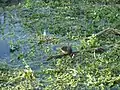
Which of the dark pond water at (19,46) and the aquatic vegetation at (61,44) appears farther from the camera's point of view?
the dark pond water at (19,46)

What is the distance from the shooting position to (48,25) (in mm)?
8891

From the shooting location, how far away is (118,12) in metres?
9.64

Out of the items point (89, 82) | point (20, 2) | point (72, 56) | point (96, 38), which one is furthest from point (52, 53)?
point (20, 2)

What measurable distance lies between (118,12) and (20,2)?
129 inches

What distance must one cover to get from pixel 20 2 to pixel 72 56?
519 cm

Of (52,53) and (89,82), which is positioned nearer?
(89,82)

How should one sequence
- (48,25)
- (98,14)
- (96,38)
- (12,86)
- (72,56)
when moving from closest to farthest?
1. (12,86)
2. (72,56)
3. (96,38)
4. (48,25)
5. (98,14)

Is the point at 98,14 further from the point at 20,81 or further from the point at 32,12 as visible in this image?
the point at 20,81

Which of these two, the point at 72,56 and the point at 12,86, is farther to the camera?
the point at 72,56

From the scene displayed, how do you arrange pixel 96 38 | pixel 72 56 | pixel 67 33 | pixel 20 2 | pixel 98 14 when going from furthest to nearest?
pixel 20 2, pixel 98 14, pixel 67 33, pixel 96 38, pixel 72 56

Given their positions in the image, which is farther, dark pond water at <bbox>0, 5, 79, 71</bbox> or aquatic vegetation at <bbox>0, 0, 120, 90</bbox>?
dark pond water at <bbox>0, 5, 79, 71</bbox>

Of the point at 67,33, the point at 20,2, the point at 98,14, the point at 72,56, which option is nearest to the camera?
the point at 72,56

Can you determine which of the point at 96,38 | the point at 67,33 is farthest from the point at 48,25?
the point at 96,38

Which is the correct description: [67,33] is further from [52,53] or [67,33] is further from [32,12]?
[32,12]
